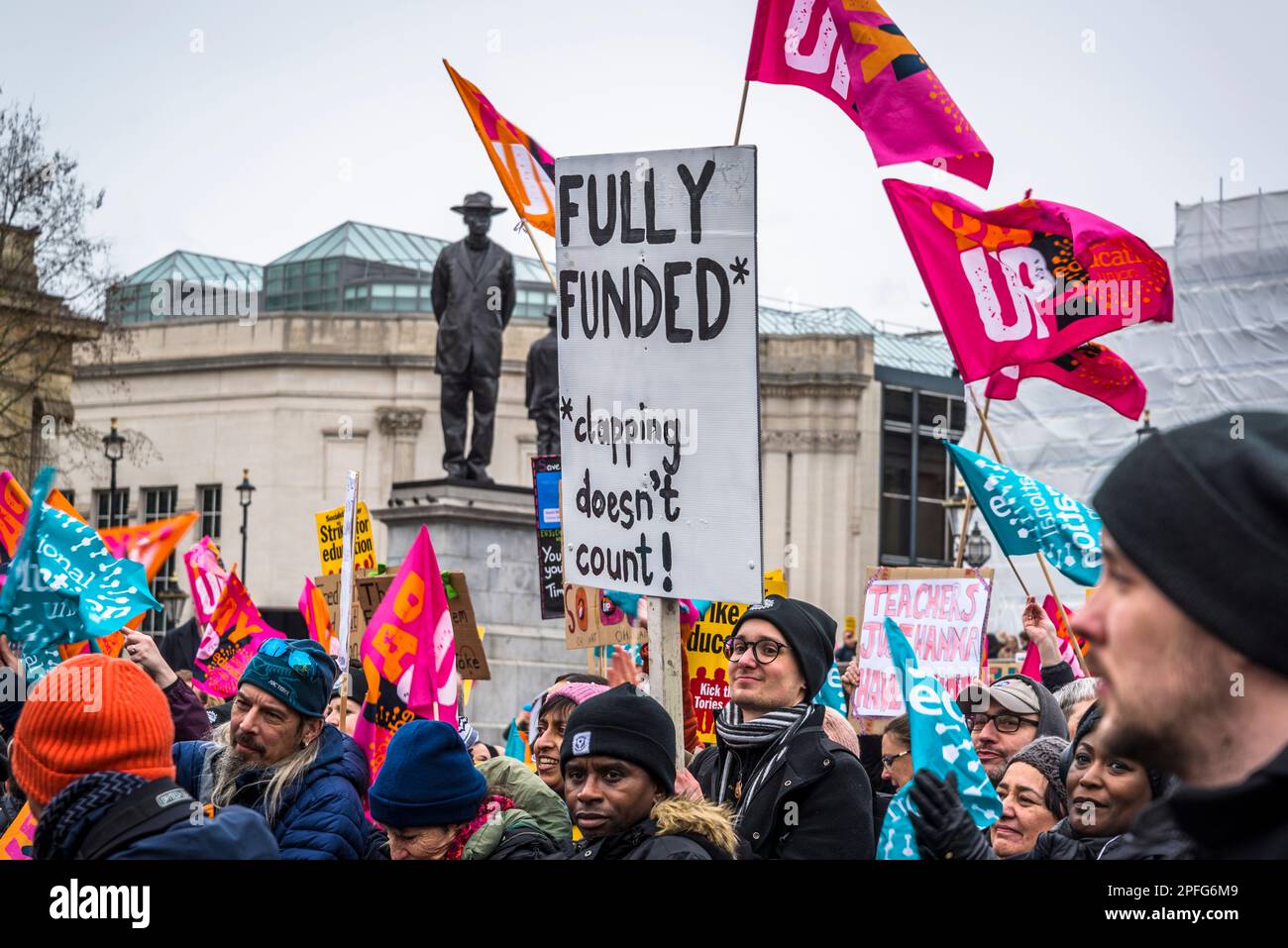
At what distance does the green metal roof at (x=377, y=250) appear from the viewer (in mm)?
56656

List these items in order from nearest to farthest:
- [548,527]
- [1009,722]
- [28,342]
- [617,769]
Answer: [617,769], [1009,722], [548,527], [28,342]

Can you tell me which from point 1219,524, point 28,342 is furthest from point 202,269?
point 1219,524

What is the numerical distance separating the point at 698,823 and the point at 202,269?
186ft

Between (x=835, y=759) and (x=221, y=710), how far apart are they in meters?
5.48

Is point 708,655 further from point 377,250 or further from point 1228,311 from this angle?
point 377,250

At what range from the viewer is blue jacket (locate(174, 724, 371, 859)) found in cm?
494

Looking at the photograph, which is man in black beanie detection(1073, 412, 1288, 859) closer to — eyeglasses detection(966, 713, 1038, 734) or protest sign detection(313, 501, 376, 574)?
eyeglasses detection(966, 713, 1038, 734)

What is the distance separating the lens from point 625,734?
4.50 meters

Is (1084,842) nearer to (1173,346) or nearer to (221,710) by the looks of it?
(221,710)

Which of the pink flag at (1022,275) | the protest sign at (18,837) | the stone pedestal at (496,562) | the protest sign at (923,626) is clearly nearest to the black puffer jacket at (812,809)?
the protest sign at (18,837)

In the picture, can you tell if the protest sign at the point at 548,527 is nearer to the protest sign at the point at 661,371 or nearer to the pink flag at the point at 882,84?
the pink flag at the point at 882,84

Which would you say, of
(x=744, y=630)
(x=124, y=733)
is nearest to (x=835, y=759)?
(x=744, y=630)

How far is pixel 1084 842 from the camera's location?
4.77 m
